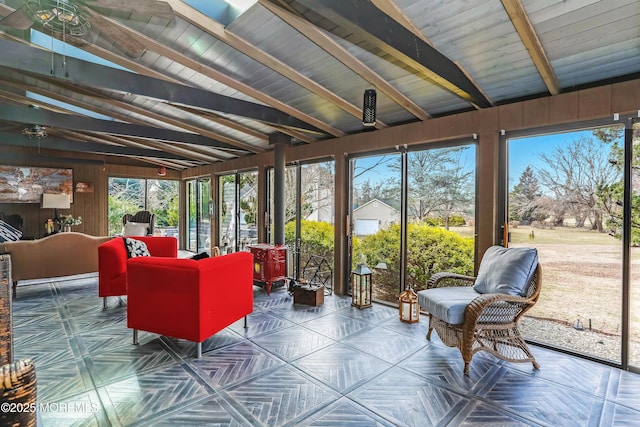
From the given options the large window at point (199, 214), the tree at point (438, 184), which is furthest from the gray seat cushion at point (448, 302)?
the large window at point (199, 214)

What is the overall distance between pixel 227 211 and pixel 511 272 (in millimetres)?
6998

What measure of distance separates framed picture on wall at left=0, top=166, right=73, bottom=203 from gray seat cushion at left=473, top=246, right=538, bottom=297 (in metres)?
10.1

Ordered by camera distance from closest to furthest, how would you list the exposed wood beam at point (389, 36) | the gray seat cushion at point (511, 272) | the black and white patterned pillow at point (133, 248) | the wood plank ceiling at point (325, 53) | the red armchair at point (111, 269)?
the exposed wood beam at point (389, 36) → the wood plank ceiling at point (325, 53) → the gray seat cushion at point (511, 272) → the red armchair at point (111, 269) → the black and white patterned pillow at point (133, 248)

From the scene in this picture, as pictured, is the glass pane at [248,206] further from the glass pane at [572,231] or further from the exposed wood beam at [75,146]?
the glass pane at [572,231]

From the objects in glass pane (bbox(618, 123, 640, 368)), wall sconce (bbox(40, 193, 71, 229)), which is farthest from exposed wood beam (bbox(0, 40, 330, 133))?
wall sconce (bbox(40, 193, 71, 229))

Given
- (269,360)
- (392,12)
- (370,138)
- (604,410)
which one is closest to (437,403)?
(604,410)

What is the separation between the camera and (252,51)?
308cm

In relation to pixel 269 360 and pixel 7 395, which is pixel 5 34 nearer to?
pixel 269 360

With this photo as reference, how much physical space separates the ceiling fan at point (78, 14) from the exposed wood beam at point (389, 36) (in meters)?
1.03

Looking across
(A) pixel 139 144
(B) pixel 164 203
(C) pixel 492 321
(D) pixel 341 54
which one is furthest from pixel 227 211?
(C) pixel 492 321

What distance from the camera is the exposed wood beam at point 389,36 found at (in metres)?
2.06

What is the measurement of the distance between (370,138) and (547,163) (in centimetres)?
227

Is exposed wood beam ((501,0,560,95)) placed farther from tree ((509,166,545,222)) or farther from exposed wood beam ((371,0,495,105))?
tree ((509,166,545,222))

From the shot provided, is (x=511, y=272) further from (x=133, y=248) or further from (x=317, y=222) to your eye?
(x=133, y=248)
